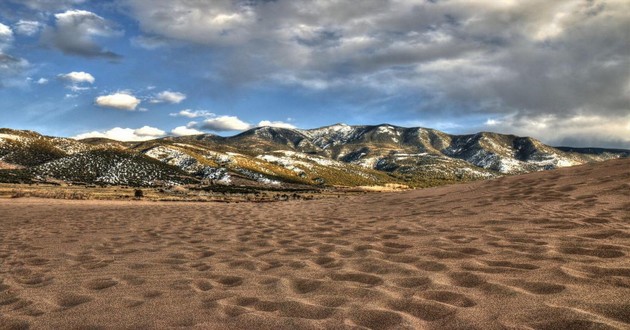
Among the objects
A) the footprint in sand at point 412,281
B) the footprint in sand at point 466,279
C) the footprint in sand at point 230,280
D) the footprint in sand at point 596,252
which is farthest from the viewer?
the footprint in sand at point 596,252

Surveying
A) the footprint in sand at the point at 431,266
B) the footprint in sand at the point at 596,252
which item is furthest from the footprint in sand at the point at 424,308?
the footprint in sand at the point at 596,252

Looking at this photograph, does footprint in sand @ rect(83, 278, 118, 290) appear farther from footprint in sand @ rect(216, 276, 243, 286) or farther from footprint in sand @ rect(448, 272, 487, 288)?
footprint in sand @ rect(448, 272, 487, 288)

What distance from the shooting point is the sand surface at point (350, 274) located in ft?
13.3

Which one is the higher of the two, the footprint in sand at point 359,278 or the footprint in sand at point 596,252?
the footprint in sand at point 596,252

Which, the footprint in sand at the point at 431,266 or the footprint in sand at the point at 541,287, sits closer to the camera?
the footprint in sand at the point at 541,287

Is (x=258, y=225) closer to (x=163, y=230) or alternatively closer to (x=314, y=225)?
(x=314, y=225)

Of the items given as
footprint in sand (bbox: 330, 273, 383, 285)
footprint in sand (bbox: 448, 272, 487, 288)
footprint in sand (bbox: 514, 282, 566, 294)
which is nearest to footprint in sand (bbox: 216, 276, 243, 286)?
footprint in sand (bbox: 330, 273, 383, 285)

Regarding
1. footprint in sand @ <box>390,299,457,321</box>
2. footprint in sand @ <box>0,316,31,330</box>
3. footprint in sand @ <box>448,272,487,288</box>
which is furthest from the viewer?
footprint in sand @ <box>448,272,487,288</box>

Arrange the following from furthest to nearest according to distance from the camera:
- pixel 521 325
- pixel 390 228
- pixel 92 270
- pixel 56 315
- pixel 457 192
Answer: pixel 457 192
pixel 390 228
pixel 92 270
pixel 56 315
pixel 521 325

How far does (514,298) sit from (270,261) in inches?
168

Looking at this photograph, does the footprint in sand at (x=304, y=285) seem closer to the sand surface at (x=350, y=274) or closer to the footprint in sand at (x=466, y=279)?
the sand surface at (x=350, y=274)

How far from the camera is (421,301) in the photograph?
4375 millimetres

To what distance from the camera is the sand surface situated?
4059mm

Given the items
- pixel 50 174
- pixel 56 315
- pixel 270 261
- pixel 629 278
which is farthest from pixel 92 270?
pixel 50 174
